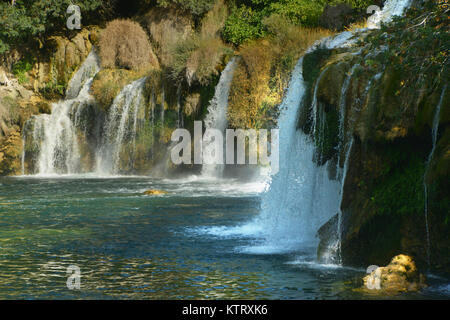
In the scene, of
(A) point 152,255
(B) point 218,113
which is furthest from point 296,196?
(B) point 218,113

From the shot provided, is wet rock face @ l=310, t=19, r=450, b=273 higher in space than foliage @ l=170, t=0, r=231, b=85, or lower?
lower

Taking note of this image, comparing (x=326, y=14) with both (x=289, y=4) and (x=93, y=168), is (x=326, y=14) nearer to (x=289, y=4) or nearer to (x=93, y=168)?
(x=289, y=4)

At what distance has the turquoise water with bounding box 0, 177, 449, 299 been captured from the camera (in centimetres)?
1027

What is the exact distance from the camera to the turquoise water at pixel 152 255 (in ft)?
33.7

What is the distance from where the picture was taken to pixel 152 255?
42.6ft

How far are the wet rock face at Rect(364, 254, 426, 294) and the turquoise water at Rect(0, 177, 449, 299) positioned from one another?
0.78 ft

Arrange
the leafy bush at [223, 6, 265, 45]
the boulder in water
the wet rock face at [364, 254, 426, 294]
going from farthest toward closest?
the leafy bush at [223, 6, 265, 45] → the boulder in water → the wet rock face at [364, 254, 426, 294]

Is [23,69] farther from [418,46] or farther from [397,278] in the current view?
[397,278]

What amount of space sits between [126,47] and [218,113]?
9.42 m

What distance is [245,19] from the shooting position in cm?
3519

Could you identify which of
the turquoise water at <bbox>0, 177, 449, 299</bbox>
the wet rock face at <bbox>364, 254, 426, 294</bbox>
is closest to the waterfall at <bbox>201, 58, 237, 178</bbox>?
the turquoise water at <bbox>0, 177, 449, 299</bbox>

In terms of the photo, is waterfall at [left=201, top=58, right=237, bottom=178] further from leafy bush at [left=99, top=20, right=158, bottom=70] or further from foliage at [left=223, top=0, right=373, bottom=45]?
leafy bush at [left=99, top=20, right=158, bottom=70]

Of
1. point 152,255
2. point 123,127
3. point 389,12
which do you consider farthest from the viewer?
point 123,127

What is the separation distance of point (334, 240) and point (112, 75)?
25.4 meters
